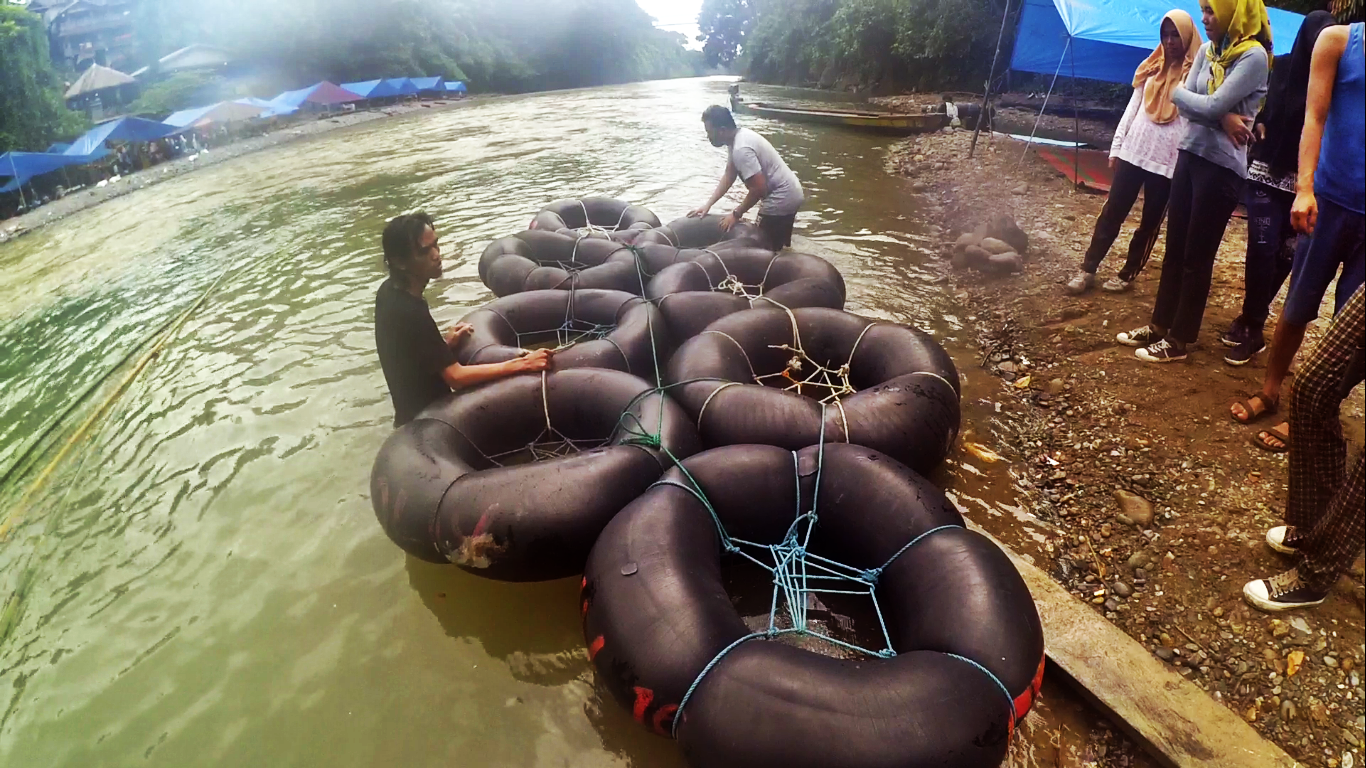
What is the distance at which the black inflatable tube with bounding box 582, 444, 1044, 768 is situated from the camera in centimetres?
194

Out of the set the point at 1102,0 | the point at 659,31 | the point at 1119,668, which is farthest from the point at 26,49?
the point at 659,31

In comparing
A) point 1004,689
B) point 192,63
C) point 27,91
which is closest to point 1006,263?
point 1004,689

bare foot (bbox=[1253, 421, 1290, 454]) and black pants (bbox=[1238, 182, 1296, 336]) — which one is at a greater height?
black pants (bbox=[1238, 182, 1296, 336])

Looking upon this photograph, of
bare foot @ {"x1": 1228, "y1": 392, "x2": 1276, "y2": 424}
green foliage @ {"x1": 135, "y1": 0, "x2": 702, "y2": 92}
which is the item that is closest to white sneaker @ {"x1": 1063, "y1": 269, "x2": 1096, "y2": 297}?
bare foot @ {"x1": 1228, "y1": 392, "x2": 1276, "y2": 424}

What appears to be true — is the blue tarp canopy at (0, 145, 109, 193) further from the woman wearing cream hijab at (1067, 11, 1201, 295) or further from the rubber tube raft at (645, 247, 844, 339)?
the woman wearing cream hijab at (1067, 11, 1201, 295)

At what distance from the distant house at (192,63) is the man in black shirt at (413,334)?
1782 inches

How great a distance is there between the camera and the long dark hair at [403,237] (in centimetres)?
335

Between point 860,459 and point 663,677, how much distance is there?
4.51ft

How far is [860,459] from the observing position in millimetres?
2943

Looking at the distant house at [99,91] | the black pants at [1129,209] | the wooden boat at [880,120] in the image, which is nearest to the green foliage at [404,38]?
the distant house at [99,91]

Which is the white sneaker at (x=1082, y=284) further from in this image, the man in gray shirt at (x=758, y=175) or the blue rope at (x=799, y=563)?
the blue rope at (x=799, y=563)

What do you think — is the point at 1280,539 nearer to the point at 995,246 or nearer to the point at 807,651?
the point at 807,651

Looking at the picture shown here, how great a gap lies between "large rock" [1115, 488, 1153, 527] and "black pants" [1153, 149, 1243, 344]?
1.46m

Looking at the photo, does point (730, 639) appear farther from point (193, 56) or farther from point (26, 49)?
point (193, 56)
